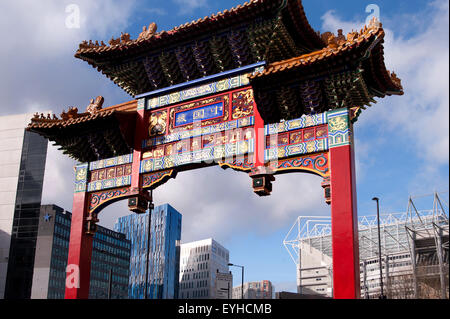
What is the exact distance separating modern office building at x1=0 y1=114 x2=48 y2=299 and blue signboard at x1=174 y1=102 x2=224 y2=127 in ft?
177

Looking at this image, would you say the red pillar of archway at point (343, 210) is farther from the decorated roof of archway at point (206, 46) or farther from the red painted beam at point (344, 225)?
the decorated roof of archway at point (206, 46)

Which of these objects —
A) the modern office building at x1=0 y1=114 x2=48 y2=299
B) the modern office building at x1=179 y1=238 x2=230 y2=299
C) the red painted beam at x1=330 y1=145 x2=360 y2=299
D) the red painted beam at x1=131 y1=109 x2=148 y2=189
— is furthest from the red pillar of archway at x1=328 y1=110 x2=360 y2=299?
the modern office building at x1=179 y1=238 x2=230 y2=299

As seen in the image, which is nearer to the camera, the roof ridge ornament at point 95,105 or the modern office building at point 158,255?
the roof ridge ornament at point 95,105

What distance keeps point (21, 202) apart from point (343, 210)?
60625 millimetres

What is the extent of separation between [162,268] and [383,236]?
5524 centimetres

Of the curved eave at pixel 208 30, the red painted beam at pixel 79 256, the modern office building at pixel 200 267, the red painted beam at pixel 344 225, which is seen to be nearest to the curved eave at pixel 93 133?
the red painted beam at pixel 79 256

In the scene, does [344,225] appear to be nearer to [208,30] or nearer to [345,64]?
[345,64]

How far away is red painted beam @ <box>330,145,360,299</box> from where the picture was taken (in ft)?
41.8

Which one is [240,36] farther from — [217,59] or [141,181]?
[141,181]

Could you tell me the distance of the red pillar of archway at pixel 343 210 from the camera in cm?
1277

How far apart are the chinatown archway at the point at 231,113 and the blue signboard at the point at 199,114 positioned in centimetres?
4

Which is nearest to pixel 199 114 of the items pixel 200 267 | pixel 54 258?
pixel 54 258

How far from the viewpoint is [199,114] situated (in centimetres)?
1681
